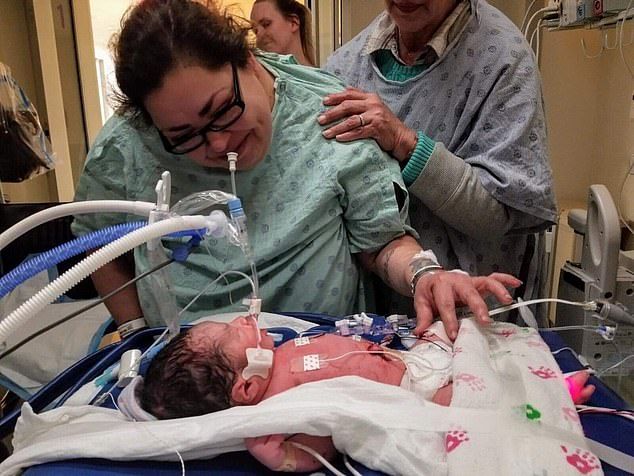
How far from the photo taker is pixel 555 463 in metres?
0.67

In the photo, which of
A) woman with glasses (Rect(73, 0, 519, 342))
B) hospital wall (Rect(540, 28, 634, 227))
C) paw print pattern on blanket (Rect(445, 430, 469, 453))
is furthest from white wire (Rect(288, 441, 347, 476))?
hospital wall (Rect(540, 28, 634, 227))

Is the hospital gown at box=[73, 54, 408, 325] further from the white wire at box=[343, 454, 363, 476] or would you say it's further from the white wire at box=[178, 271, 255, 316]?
the white wire at box=[343, 454, 363, 476]

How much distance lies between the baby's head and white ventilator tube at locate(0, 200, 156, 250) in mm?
224

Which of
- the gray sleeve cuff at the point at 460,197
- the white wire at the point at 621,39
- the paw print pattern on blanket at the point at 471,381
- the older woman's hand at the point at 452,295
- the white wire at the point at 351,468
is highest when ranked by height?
the white wire at the point at 621,39

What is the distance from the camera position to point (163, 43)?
102cm

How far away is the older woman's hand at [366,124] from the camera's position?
123cm

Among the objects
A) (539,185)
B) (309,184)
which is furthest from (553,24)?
(309,184)

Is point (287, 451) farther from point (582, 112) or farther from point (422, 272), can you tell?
point (582, 112)

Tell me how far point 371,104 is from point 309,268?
1.28ft

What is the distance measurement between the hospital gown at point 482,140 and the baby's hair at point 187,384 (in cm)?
61

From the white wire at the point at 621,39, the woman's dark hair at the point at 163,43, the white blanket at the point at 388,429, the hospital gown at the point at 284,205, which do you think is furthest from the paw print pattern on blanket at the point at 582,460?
the white wire at the point at 621,39

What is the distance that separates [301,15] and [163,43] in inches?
68.6

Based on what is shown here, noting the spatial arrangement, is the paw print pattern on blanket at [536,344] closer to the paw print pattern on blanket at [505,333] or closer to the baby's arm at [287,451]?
the paw print pattern on blanket at [505,333]

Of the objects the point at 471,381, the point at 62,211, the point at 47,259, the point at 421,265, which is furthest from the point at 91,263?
the point at 421,265
